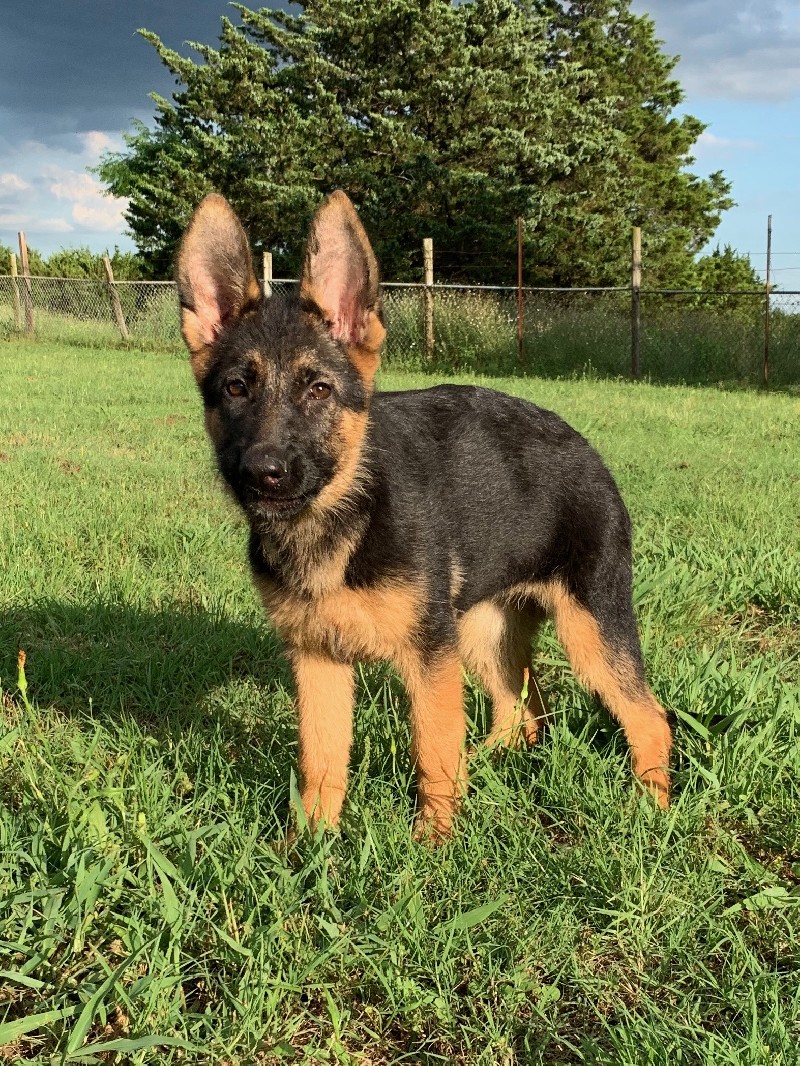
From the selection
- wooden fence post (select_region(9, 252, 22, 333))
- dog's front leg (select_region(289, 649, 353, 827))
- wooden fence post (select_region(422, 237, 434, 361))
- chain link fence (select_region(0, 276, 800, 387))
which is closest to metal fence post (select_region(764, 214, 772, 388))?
chain link fence (select_region(0, 276, 800, 387))

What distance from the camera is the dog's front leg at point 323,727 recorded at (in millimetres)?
3262

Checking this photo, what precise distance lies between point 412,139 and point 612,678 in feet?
125

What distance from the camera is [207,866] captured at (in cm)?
270

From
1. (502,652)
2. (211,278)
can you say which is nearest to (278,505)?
(211,278)

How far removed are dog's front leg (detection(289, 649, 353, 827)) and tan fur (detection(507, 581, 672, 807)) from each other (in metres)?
0.91

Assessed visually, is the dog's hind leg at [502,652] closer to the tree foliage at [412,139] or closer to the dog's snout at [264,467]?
the dog's snout at [264,467]

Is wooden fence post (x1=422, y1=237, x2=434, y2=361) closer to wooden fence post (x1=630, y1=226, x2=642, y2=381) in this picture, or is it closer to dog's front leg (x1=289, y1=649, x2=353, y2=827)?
wooden fence post (x1=630, y1=226, x2=642, y2=381)

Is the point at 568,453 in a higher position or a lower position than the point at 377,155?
lower

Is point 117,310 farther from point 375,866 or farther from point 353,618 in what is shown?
point 375,866

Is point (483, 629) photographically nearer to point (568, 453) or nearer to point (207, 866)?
point (568, 453)

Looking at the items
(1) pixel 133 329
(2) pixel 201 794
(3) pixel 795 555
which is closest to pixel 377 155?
(1) pixel 133 329

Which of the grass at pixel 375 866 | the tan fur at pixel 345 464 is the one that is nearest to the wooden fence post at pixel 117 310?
the grass at pixel 375 866

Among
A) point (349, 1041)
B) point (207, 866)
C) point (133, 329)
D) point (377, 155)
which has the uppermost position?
point (377, 155)

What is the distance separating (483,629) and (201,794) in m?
1.55
